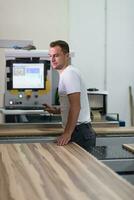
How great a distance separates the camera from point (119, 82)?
20.2 ft

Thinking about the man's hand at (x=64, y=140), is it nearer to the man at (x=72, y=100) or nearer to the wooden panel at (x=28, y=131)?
the man at (x=72, y=100)

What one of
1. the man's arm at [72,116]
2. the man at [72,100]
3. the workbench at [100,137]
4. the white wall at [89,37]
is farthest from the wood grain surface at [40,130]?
the white wall at [89,37]

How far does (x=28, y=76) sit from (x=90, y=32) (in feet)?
6.84

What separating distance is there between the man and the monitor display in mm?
994

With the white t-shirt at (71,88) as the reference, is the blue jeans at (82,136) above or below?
below

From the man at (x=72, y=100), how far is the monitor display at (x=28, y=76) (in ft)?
3.26

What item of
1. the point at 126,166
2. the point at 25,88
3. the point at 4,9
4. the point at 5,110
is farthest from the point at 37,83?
the point at 4,9

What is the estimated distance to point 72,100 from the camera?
302 cm

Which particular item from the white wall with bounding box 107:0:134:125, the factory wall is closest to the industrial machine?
the factory wall

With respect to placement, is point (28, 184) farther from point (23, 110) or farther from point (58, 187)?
point (23, 110)

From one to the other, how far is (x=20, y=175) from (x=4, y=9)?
414 cm

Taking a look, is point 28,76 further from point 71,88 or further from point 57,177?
point 57,177

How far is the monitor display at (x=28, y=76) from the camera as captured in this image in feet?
13.7

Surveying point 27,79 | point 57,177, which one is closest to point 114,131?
point 27,79
